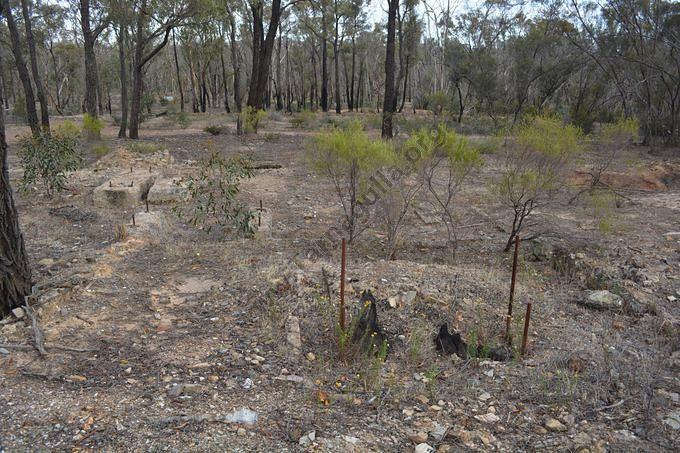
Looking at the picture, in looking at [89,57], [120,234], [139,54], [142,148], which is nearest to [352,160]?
[120,234]

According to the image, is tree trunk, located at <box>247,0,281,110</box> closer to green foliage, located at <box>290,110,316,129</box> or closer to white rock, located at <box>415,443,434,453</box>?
green foliage, located at <box>290,110,316,129</box>

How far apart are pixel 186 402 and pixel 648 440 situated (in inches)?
105

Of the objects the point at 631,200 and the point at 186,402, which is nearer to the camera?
the point at 186,402

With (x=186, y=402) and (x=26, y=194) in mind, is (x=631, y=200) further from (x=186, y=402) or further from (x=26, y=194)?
(x=26, y=194)

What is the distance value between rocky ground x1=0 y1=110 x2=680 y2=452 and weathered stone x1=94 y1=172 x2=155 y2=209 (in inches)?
21.5

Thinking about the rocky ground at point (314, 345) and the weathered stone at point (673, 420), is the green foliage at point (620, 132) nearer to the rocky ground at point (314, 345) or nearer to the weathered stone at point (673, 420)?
the rocky ground at point (314, 345)

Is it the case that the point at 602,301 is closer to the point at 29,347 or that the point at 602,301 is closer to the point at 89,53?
the point at 29,347

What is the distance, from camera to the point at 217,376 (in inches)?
135

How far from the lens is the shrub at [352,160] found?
6595 millimetres

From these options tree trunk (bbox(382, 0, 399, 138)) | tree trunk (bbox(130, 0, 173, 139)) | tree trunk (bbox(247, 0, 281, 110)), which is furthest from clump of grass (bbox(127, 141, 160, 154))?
tree trunk (bbox(382, 0, 399, 138))

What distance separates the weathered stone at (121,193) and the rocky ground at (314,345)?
1.80ft

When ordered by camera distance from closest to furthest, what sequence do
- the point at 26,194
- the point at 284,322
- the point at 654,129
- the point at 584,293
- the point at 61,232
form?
the point at 284,322
the point at 584,293
the point at 61,232
the point at 26,194
the point at 654,129

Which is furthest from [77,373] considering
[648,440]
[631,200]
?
[631,200]

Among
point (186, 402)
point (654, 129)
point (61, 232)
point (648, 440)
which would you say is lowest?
point (648, 440)
